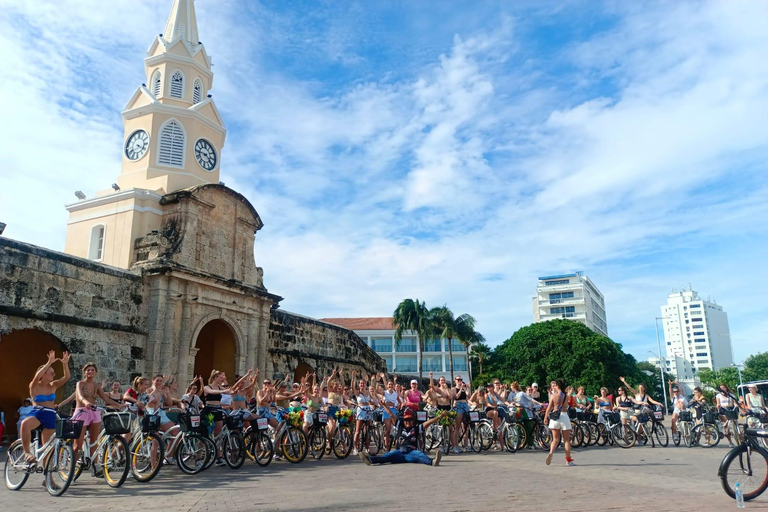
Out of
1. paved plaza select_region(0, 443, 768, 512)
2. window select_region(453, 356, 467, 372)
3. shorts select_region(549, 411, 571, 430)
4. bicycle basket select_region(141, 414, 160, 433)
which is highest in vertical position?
window select_region(453, 356, 467, 372)

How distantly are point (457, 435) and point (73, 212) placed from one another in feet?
48.8

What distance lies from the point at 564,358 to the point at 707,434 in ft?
96.1

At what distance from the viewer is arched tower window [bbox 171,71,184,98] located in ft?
66.8

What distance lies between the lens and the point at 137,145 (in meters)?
19.8

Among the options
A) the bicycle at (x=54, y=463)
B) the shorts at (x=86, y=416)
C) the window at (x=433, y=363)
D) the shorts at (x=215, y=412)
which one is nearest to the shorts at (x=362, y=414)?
the shorts at (x=215, y=412)

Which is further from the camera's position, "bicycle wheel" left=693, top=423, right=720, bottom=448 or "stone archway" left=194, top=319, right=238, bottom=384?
"stone archway" left=194, top=319, right=238, bottom=384

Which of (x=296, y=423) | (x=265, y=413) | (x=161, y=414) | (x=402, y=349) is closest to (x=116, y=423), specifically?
(x=161, y=414)

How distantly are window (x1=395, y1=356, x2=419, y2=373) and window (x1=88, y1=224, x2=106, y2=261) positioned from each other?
54.2 meters

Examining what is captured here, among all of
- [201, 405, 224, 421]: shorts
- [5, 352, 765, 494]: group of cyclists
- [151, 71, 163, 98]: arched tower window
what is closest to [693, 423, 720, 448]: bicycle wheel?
[5, 352, 765, 494]: group of cyclists

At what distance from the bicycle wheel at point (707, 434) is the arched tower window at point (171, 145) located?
1731 centimetres

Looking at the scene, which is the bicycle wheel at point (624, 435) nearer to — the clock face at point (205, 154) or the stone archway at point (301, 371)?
the stone archway at point (301, 371)

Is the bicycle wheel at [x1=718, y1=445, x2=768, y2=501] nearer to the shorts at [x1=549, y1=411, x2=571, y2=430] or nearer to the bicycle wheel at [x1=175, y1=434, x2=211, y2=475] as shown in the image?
the shorts at [x1=549, y1=411, x2=571, y2=430]

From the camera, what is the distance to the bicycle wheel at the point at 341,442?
1140 centimetres

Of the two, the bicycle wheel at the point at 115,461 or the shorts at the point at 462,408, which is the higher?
the shorts at the point at 462,408
